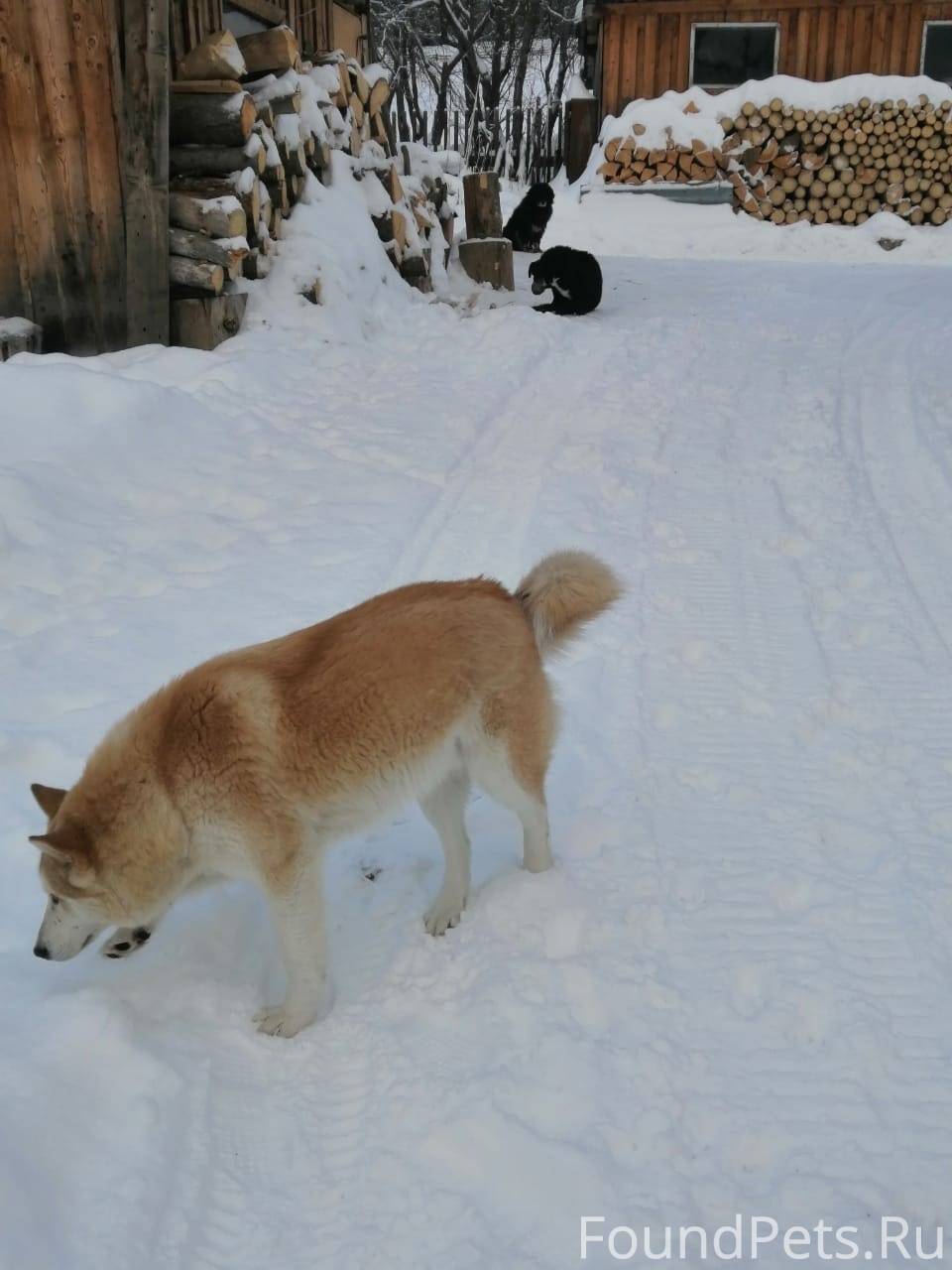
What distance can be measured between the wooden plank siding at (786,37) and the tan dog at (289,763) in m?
17.8

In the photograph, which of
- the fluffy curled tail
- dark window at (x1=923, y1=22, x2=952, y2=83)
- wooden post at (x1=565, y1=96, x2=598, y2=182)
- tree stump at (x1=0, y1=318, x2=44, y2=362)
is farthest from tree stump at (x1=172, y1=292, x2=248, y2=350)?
dark window at (x1=923, y1=22, x2=952, y2=83)

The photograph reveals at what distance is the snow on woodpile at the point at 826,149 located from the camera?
1634cm

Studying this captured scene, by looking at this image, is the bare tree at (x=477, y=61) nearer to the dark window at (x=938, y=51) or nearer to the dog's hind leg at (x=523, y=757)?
the dark window at (x=938, y=51)

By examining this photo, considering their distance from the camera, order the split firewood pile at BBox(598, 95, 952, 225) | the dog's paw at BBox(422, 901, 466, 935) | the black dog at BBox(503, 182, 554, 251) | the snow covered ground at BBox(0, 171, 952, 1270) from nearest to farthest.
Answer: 1. the snow covered ground at BBox(0, 171, 952, 1270)
2. the dog's paw at BBox(422, 901, 466, 935)
3. the black dog at BBox(503, 182, 554, 251)
4. the split firewood pile at BBox(598, 95, 952, 225)

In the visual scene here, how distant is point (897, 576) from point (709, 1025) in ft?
10.7

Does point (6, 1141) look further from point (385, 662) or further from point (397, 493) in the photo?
point (397, 493)

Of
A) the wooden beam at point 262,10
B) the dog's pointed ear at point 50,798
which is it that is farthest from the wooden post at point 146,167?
the dog's pointed ear at point 50,798

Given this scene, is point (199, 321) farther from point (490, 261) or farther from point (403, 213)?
point (490, 261)

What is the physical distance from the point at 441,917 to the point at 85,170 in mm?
6310

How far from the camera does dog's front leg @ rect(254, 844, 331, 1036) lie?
286 cm

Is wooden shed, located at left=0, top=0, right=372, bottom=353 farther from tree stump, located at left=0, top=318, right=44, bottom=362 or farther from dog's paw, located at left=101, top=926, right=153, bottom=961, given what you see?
dog's paw, located at left=101, top=926, right=153, bottom=961

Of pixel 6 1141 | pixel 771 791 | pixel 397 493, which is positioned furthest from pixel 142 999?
pixel 397 493

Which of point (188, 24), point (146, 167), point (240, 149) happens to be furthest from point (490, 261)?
point (146, 167)

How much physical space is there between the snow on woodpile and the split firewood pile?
0.05 feet
